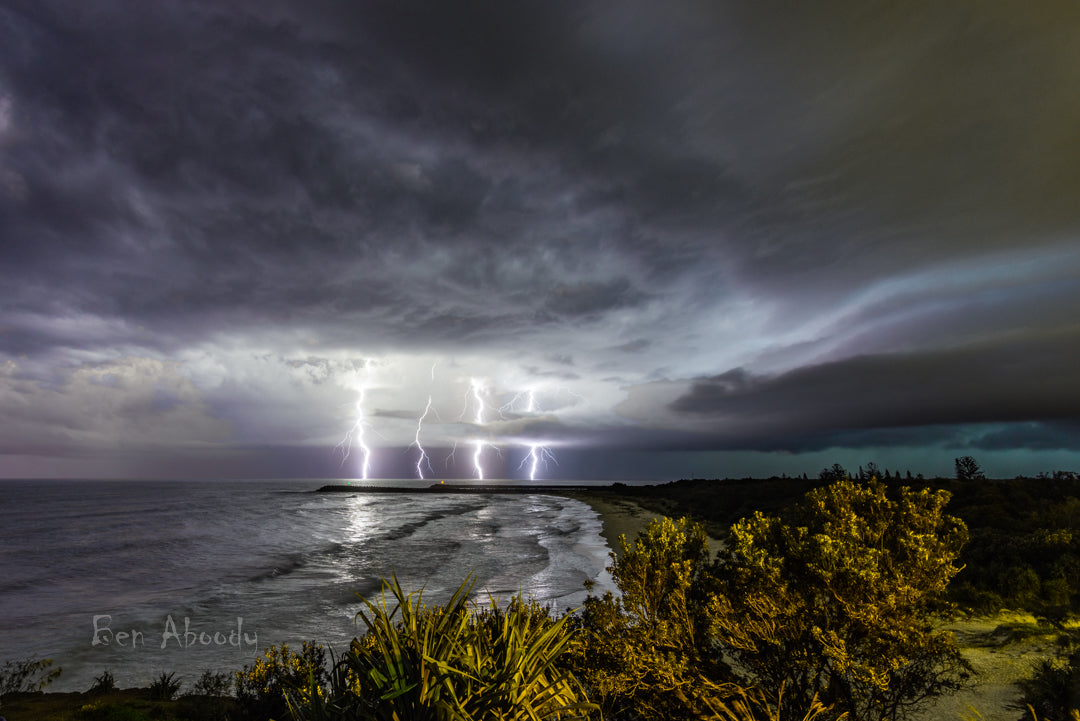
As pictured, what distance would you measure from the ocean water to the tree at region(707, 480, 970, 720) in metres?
3.99

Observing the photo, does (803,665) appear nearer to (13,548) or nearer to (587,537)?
(587,537)

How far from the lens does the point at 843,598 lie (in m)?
5.59

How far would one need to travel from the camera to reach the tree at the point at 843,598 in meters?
5.48

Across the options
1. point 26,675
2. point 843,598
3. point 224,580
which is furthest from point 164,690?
point 224,580

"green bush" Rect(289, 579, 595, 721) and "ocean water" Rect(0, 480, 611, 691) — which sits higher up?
"green bush" Rect(289, 579, 595, 721)

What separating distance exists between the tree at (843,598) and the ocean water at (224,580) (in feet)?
13.1

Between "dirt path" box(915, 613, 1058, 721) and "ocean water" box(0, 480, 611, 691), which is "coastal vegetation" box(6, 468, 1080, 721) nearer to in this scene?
"dirt path" box(915, 613, 1058, 721)

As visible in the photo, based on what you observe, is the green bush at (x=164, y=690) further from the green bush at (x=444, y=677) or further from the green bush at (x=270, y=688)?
the green bush at (x=444, y=677)

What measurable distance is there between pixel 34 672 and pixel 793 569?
1796cm

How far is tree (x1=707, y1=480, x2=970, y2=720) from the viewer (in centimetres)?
548

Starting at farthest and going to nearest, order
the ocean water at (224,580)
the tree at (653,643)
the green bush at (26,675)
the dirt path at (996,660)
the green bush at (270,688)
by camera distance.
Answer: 1. the ocean water at (224,580)
2. the green bush at (26,675)
3. the green bush at (270,688)
4. the dirt path at (996,660)
5. the tree at (653,643)

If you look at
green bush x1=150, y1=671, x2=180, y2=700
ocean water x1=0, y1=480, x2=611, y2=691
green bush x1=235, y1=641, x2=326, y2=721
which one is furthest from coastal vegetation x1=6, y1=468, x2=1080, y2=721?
green bush x1=150, y1=671, x2=180, y2=700

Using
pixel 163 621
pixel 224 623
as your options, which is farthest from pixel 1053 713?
pixel 163 621

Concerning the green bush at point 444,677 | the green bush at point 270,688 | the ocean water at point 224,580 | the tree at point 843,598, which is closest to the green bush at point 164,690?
the ocean water at point 224,580
